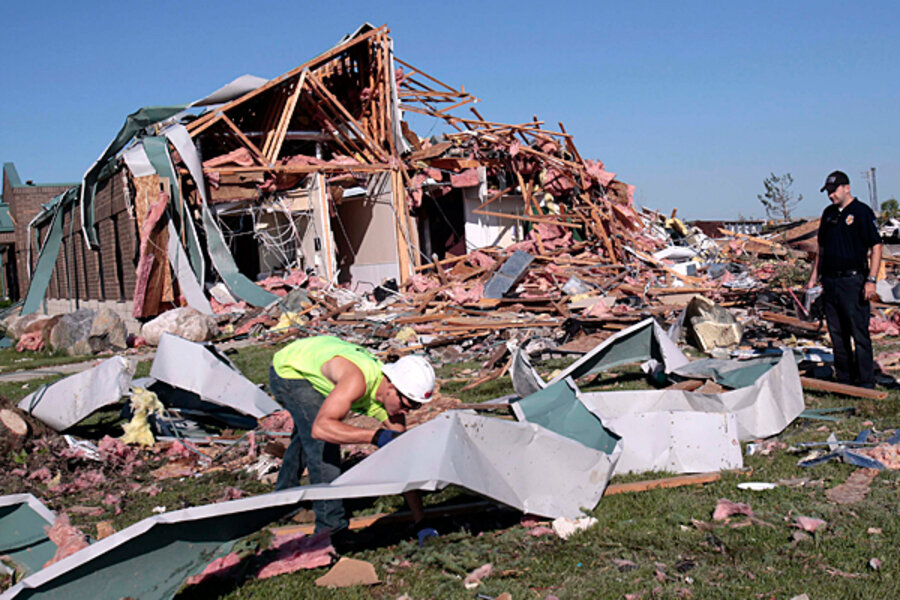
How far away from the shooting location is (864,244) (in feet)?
21.0

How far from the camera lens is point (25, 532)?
4.14 m

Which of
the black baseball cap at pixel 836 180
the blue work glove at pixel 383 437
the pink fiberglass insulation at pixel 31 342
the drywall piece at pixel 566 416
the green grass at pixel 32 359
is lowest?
the drywall piece at pixel 566 416

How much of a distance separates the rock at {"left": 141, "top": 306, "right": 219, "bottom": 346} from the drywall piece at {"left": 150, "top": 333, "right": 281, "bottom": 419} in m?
7.01

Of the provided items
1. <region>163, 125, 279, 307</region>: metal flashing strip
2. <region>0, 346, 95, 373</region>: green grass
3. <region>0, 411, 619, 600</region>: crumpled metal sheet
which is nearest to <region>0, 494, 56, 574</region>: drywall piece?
<region>0, 411, 619, 600</region>: crumpled metal sheet

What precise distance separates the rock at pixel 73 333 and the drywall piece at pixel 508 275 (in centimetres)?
761

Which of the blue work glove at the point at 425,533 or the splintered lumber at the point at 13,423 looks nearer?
the blue work glove at the point at 425,533

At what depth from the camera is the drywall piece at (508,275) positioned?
14953 millimetres

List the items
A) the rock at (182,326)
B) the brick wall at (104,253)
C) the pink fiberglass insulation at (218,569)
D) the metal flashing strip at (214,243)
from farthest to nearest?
the brick wall at (104,253) → the metal flashing strip at (214,243) → the rock at (182,326) → the pink fiberglass insulation at (218,569)

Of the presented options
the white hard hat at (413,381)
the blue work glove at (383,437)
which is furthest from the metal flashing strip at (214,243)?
the white hard hat at (413,381)

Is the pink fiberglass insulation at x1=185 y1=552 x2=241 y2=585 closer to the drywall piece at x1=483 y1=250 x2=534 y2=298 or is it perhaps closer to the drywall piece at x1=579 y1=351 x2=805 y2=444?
the drywall piece at x1=579 y1=351 x2=805 y2=444

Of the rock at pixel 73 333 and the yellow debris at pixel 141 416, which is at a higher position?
the rock at pixel 73 333

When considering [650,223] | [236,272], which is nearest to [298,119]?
[236,272]

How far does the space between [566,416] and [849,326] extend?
2876mm

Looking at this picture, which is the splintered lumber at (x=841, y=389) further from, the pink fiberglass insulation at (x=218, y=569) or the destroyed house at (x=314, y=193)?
the destroyed house at (x=314, y=193)
